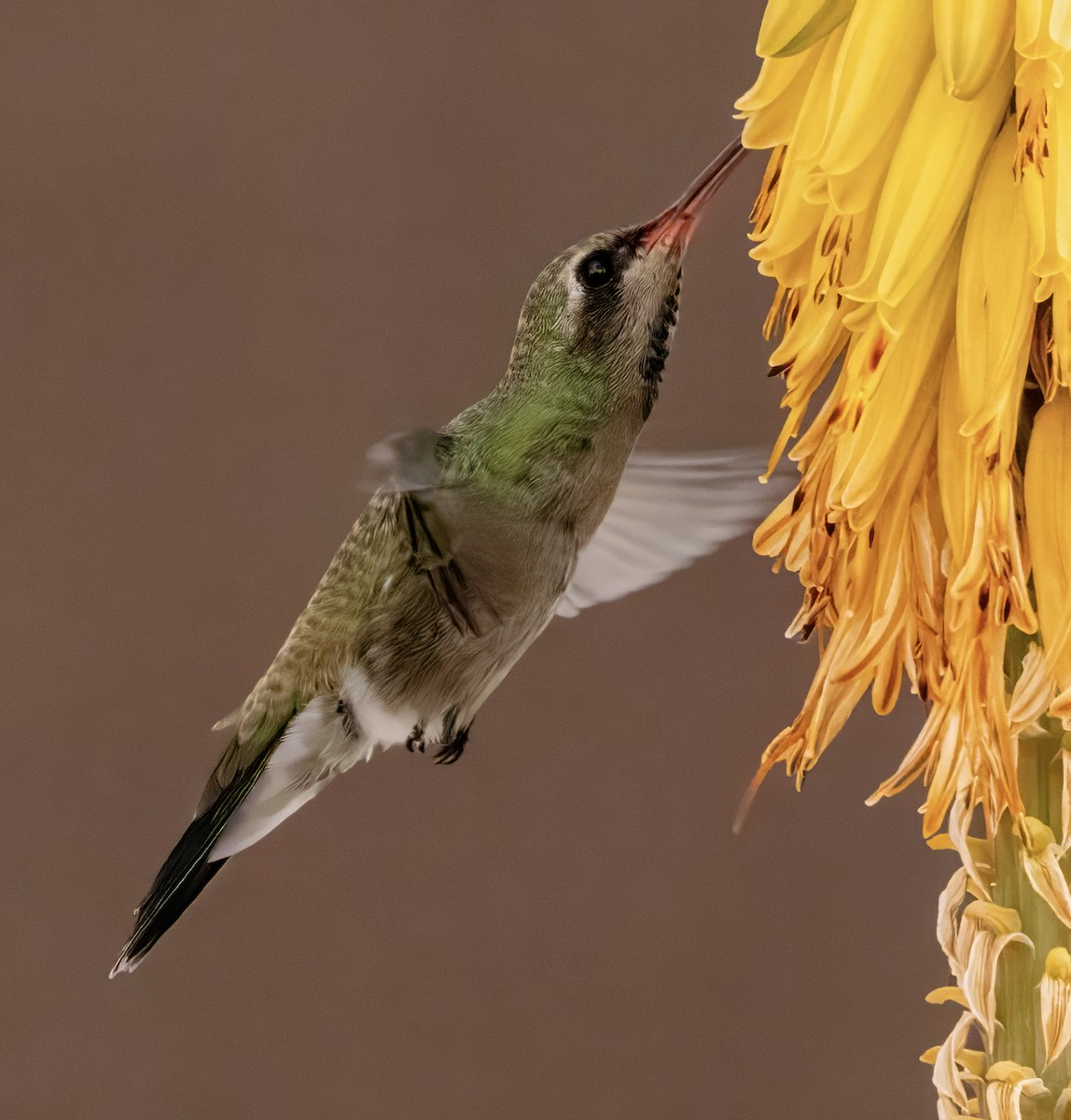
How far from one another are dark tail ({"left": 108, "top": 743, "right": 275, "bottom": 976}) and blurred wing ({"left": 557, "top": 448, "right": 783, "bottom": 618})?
267 mm

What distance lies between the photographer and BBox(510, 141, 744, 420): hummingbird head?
826mm

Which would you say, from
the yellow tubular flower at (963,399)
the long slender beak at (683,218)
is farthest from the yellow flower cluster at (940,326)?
the long slender beak at (683,218)

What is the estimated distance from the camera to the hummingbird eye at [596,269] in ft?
2.75

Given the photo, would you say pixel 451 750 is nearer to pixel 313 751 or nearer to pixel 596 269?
pixel 313 751

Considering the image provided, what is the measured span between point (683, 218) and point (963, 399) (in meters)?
0.33

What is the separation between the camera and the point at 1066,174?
1.61ft

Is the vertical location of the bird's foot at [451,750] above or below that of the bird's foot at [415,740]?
below

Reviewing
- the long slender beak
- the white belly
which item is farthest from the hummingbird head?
the white belly

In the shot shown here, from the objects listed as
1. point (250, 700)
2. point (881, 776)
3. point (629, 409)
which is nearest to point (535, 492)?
point (629, 409)

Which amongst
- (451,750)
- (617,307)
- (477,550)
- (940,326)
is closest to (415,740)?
(451,750)

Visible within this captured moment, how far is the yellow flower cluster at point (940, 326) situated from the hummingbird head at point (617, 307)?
0.24 meters

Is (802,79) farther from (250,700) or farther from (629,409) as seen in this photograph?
(250,700)

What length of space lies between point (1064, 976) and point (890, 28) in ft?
1.12

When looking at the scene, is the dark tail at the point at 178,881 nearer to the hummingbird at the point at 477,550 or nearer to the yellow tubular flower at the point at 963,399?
the hummingbird at the point at 477,550
